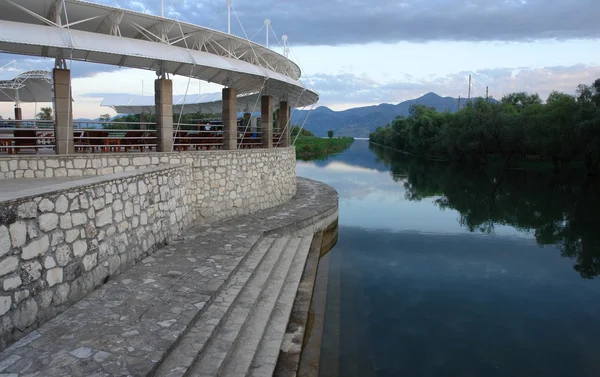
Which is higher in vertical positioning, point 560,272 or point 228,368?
point 228,368

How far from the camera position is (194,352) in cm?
431

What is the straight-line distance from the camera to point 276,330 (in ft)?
19.0

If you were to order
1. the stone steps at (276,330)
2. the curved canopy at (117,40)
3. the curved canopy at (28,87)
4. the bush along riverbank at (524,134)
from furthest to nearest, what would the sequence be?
the bush along riverbank at (524,134)
the curved canopy at (28,87)
the curved canopy at (117,40)
the stone steps at (276,330)

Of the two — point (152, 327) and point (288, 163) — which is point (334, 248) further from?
point (152, 327)

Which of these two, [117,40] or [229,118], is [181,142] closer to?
[229,118]

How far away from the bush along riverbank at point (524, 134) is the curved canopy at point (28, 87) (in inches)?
1183

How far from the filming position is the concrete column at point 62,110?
838cm

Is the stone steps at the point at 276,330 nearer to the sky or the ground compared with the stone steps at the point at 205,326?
nearer to the ground

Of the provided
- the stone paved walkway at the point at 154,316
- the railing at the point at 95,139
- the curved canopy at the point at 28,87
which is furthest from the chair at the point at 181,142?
the curved canopy at the point at 28,87

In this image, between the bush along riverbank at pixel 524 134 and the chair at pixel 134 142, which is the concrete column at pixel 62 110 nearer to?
the chair at pixel 134 142

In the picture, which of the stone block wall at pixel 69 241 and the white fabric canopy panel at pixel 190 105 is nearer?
the stone block wall at pixel 69 241

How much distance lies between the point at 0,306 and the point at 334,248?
9.72 m

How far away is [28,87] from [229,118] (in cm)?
1107

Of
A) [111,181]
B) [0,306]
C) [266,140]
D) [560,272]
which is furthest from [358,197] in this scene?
[0,306]
